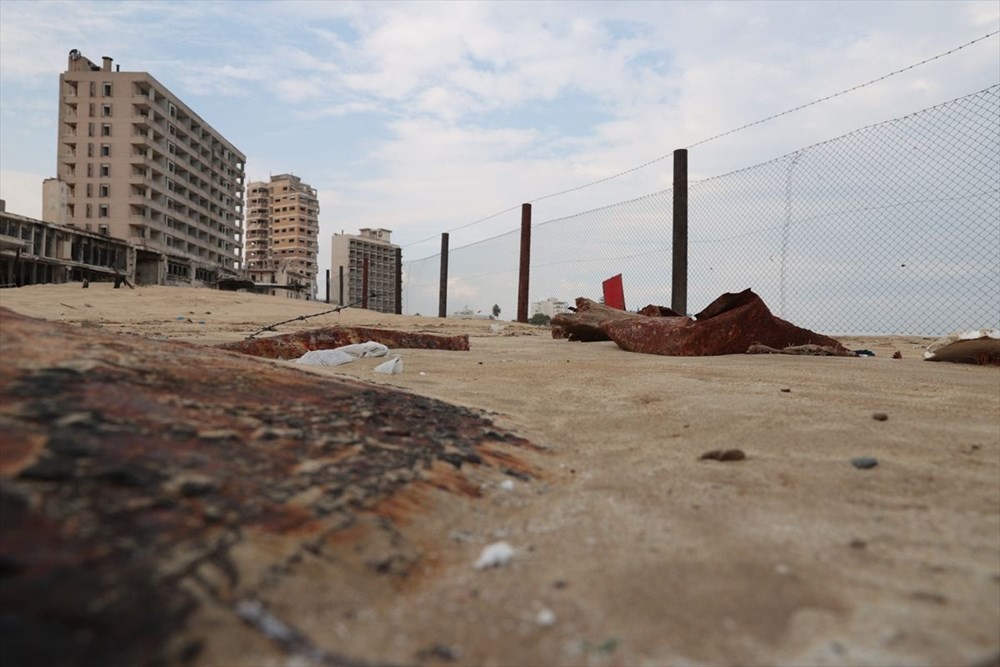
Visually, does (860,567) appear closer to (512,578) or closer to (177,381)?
(512,578)

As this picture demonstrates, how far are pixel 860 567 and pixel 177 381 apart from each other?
1.58 m

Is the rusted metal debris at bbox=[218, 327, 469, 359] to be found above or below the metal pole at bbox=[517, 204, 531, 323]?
below

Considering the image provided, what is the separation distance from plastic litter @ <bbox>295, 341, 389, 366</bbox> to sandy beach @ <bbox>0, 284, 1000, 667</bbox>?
1769 mm

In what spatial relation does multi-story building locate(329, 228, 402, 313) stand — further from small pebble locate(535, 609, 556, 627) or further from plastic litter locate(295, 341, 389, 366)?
small pebble locate(535, 609, 556, 627)

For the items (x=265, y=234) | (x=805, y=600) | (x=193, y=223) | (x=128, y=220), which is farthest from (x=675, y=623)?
(x=265, y=234)

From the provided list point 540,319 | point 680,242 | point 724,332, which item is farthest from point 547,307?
point 724,332

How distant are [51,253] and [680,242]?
3579 centimetres

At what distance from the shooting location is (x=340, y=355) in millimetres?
3799

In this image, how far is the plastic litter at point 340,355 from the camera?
12.1ft

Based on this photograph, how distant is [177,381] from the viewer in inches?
61.2

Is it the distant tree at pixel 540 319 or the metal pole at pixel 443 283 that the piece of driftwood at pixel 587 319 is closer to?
the distant tree at pixel 540 319

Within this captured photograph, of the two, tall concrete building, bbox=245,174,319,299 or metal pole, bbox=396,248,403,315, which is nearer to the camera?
metal pole, bbox=396,248,403,315

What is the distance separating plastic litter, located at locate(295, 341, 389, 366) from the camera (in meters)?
3.68

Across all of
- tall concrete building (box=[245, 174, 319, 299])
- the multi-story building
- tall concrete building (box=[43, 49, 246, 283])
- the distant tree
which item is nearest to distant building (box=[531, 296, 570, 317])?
the distant tree
